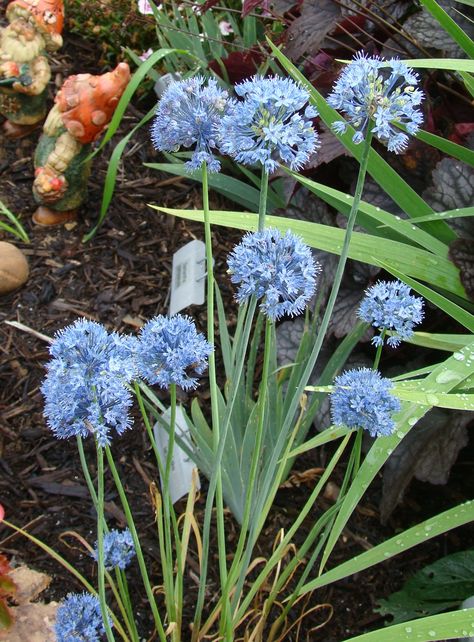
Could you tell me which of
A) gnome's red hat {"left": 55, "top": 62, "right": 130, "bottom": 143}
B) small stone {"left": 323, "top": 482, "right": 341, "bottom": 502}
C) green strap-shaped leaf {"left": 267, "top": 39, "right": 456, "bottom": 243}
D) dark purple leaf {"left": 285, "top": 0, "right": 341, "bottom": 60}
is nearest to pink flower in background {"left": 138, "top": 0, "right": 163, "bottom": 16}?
gnome's red hat {"left": 55, "top": 62, "right": 130, "bottom": 143}

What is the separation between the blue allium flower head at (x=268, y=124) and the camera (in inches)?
29.0

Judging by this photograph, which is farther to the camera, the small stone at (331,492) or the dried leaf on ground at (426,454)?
the small stone at (331,492)

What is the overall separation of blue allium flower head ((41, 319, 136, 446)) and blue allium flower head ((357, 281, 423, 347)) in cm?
36

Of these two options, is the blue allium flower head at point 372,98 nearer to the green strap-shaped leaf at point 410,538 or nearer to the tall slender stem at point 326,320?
A: the tall slender stem at point 326,320

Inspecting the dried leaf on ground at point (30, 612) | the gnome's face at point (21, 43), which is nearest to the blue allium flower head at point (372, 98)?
the dried leaf on ground at point (30, 612)

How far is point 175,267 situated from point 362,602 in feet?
2.92

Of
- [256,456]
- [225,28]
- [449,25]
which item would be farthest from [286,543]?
[225,28]

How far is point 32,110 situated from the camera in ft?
7.34

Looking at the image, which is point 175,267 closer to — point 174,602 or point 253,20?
point 253,20

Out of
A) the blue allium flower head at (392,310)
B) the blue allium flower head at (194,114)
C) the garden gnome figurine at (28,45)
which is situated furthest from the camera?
the garden gnome figurine at (28,45)

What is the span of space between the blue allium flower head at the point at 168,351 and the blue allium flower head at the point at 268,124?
186mm

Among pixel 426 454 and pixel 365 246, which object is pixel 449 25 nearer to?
pixel 365 246

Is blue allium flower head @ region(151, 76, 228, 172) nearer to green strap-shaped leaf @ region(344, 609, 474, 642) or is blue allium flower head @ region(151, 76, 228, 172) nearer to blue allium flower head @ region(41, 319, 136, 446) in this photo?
blue allium flower head @ region(41, 319, 136, 446)

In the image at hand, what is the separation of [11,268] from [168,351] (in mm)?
1262
